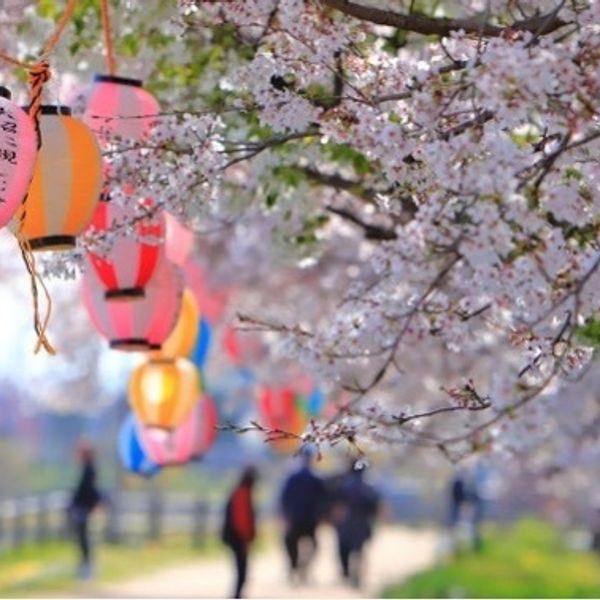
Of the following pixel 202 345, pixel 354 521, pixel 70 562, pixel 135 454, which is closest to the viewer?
pixel 202 345

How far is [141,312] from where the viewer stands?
1127cm

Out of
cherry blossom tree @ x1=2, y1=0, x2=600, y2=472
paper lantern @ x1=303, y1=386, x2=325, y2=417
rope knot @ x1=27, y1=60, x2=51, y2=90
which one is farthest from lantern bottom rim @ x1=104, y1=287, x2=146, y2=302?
paper lantern @ x1=303, y1=386, x2=325, y2=417

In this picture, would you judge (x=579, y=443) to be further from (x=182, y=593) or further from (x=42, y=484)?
(x=42, y=484)

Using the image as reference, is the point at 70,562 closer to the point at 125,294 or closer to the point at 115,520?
the point at 115,520

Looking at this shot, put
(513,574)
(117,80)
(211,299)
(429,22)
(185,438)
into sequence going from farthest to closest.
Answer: (513,574) < (211,299) < (185,438) < (117,80) < (429,22)

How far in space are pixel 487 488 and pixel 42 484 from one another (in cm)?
2028

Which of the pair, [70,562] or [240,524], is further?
[70,562]

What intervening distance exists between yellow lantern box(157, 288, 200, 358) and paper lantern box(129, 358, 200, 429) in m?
0.31

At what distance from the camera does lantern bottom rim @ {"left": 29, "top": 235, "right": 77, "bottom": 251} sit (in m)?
9.10

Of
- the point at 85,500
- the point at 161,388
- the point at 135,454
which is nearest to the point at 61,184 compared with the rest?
the point at 161,388

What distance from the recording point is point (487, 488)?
47.9 m

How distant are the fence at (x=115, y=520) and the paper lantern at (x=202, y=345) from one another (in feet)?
49.8

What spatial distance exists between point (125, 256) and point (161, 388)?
13.7 feet

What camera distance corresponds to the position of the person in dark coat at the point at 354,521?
24.7 metres
